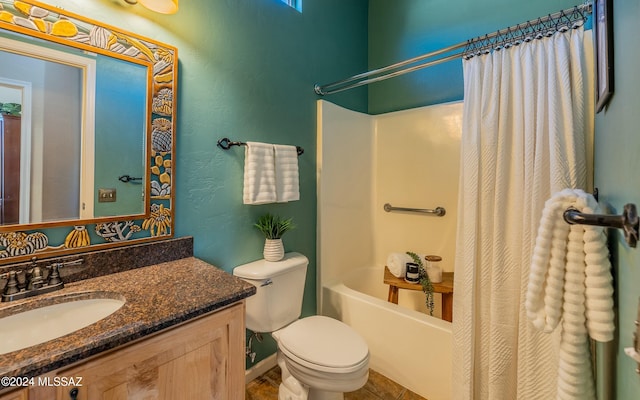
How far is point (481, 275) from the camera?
130cm

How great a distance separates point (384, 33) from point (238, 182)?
6.43 ft

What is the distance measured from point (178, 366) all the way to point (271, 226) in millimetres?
887

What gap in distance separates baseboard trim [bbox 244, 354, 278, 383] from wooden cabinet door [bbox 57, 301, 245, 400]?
749 mm

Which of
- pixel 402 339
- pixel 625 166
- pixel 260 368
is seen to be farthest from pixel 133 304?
pixel 402 339

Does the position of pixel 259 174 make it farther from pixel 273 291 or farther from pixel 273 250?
pixel 273 291

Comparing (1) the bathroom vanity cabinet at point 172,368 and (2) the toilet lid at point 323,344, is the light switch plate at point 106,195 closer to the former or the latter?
(1) the bathroom vanity cabinet at point 172,368

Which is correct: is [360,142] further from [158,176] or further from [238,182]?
[158,176]

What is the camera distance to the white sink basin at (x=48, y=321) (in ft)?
2.69

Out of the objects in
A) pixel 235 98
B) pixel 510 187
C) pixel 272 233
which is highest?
pixel 235 98

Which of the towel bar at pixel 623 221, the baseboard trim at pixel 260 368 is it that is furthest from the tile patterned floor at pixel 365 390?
the towel bar at pixel 623 221

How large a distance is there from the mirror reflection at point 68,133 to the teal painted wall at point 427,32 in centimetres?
191

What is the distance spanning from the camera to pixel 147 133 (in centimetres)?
123

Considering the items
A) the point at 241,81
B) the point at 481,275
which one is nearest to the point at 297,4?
the point at 241,81

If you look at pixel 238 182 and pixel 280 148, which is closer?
pixel 238 182
